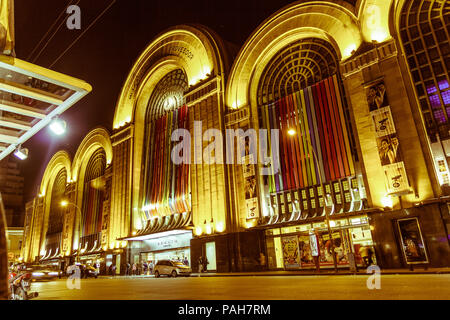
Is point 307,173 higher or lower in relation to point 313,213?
higher

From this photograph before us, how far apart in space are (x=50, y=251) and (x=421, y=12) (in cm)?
6187

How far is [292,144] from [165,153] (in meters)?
16.8

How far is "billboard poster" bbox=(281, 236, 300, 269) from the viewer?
24.4 m

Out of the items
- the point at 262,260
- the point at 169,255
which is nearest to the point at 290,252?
the point at 262,260

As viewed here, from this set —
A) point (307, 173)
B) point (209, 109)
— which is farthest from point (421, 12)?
point (209, 109)

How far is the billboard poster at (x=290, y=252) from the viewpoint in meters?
24.4

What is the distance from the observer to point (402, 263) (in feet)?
61.7

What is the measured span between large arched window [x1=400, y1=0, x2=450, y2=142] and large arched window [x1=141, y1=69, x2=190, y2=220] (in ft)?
73.1

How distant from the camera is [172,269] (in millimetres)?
27094

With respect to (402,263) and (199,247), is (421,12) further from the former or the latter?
(199,247)

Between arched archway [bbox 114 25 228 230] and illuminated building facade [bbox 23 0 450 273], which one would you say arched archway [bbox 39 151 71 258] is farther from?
arched archway [bbox 114 25 228 230]

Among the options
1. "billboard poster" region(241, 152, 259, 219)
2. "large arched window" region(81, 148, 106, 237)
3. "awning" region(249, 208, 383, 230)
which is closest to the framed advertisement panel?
"awning" region(249, 208, 383, 230)

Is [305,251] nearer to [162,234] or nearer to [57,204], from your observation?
[162,234]

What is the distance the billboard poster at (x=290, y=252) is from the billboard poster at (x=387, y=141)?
8.24 meters
